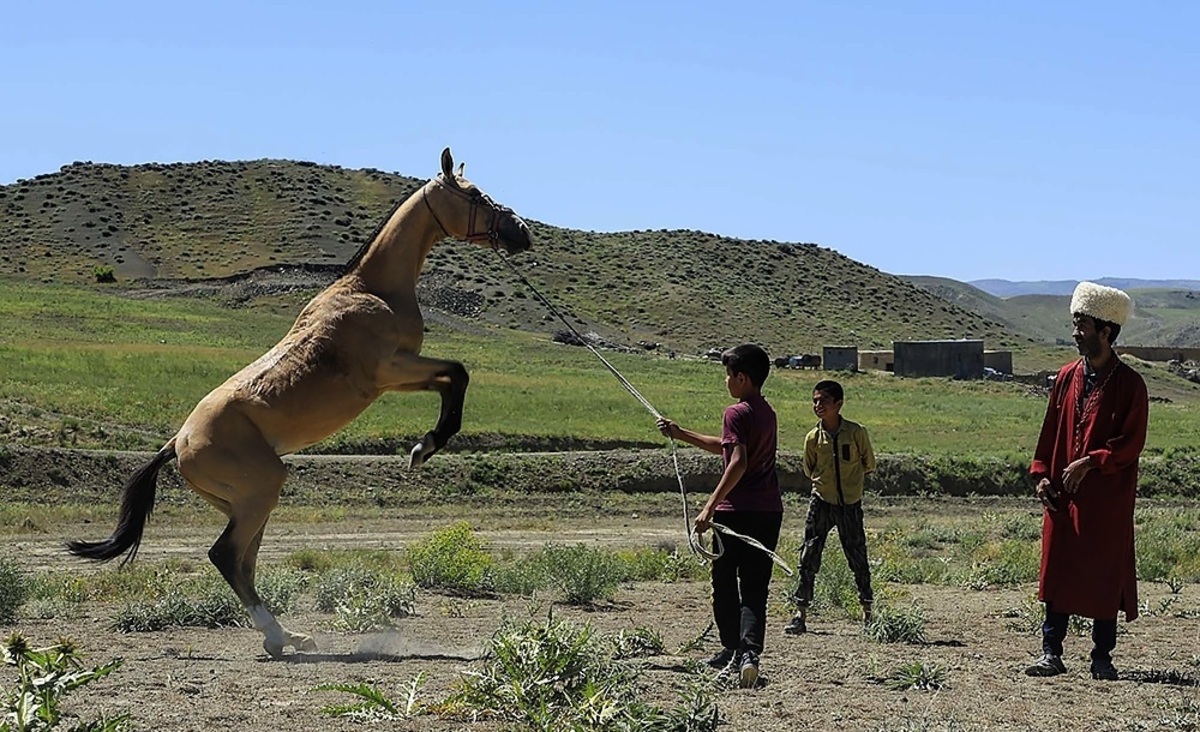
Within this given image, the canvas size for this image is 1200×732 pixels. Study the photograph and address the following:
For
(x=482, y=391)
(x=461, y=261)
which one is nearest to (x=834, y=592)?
(x=482, y=391)

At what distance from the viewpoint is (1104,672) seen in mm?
8992

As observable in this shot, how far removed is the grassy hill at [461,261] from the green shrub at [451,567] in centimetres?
5758

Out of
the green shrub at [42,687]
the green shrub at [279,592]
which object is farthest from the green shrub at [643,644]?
the green shrub at [42,687]

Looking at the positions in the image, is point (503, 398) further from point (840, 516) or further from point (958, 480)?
point (840, 516)

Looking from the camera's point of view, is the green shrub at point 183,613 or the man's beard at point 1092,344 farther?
the green shrub at point 183,613

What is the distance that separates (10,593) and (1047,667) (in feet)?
24.1

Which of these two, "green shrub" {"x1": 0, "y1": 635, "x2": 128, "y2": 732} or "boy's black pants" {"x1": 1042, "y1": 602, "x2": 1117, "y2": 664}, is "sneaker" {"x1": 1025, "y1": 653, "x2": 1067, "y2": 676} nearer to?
"boy's black pants" {"x1": 1042, "y1": 602, "x2": 1117, "y2": 664}

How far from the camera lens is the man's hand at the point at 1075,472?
29.2ft

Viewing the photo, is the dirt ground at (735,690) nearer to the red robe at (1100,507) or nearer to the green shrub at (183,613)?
the green shrub at (183,613)

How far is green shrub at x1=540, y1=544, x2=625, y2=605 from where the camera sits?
13.4 metres

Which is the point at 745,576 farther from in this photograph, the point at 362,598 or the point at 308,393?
the point at 362,598

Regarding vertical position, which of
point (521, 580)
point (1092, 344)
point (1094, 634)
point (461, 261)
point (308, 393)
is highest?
point (461, 261)

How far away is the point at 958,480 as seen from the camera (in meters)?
31.9

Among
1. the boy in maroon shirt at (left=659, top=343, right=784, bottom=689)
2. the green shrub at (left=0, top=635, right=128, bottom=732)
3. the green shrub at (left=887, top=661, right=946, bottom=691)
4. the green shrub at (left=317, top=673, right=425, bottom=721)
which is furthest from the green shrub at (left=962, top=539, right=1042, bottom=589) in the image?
the green shrub at (left=0, top=635, right=128, bottom=732)
